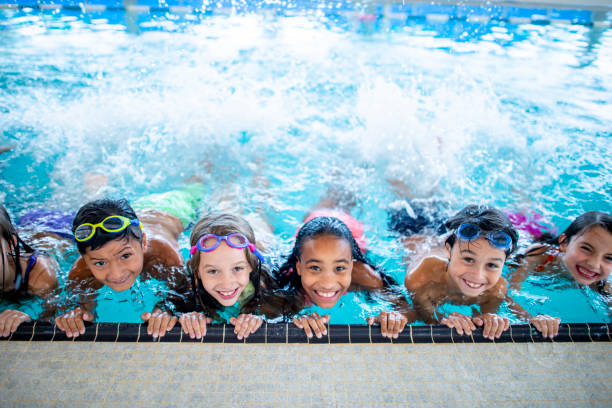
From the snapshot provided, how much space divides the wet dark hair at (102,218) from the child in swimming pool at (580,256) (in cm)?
292

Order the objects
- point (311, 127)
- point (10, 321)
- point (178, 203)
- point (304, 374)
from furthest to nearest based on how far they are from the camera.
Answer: point (311, 127) → point (178, 203) → point (10, 321) → point (304, 374)

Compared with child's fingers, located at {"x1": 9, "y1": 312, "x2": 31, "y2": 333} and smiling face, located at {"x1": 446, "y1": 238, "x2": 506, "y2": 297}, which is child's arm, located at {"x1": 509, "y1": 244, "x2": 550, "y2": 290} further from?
child's fingers, located at {"x1": 9, "y1": 312, "x2": 31, "y2": 333}

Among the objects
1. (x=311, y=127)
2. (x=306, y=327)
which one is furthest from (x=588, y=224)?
(x=311, y=127)

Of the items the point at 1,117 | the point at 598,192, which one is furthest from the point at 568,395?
the point at 1,117

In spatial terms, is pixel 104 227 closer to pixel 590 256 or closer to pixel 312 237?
pixel 312 237

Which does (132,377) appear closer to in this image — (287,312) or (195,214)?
(287,312)

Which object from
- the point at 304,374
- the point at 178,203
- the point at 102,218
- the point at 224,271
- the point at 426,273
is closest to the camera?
the point at 304,374

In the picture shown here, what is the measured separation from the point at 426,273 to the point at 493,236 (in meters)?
0.70

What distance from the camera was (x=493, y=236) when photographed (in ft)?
8.52

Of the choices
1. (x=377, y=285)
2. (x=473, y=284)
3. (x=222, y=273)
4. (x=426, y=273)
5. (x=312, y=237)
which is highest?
(x=312, y=237)

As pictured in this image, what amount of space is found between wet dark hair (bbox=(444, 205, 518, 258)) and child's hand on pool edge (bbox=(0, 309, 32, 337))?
9.70ft

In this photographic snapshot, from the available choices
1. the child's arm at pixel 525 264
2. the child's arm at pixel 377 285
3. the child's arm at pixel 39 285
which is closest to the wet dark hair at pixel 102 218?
the child's arm at pixel 39 285

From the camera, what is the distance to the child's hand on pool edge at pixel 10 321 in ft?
7.58

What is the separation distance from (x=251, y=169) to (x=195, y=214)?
1219 millimetres
